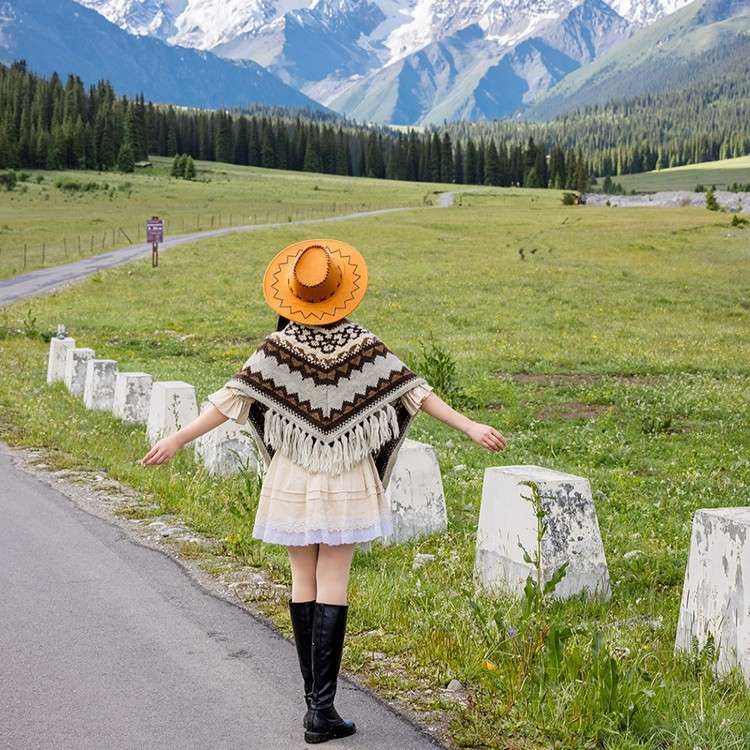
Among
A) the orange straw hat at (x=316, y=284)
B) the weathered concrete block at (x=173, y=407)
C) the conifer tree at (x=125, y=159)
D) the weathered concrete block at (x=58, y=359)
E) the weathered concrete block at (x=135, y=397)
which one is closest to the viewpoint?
the orange straw hat at (x=316, y=284)

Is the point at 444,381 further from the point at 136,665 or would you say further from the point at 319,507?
the point at 319,507

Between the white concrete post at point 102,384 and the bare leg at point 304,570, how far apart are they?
11374 millimetres

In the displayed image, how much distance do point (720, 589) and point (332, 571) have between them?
2038 millimetres

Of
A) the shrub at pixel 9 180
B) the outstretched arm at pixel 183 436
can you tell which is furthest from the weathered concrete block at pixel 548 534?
the shrub at pixel 9 180

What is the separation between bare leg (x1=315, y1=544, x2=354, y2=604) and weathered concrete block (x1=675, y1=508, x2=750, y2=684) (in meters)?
1.91

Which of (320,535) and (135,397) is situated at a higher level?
(320,535)

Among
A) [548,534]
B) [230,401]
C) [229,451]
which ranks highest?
[230,401]

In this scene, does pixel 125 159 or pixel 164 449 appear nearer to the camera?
pixel 164 449

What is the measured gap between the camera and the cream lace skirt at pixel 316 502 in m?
5.56

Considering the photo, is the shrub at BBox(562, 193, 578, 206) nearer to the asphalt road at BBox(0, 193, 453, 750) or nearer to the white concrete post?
the white concrete post

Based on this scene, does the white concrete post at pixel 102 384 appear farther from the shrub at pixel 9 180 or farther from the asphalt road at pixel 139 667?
the shrub at pixel 9 180

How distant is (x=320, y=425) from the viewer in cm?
562

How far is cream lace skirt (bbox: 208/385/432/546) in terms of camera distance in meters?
5.56

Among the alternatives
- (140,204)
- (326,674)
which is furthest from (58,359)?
(140,204)
